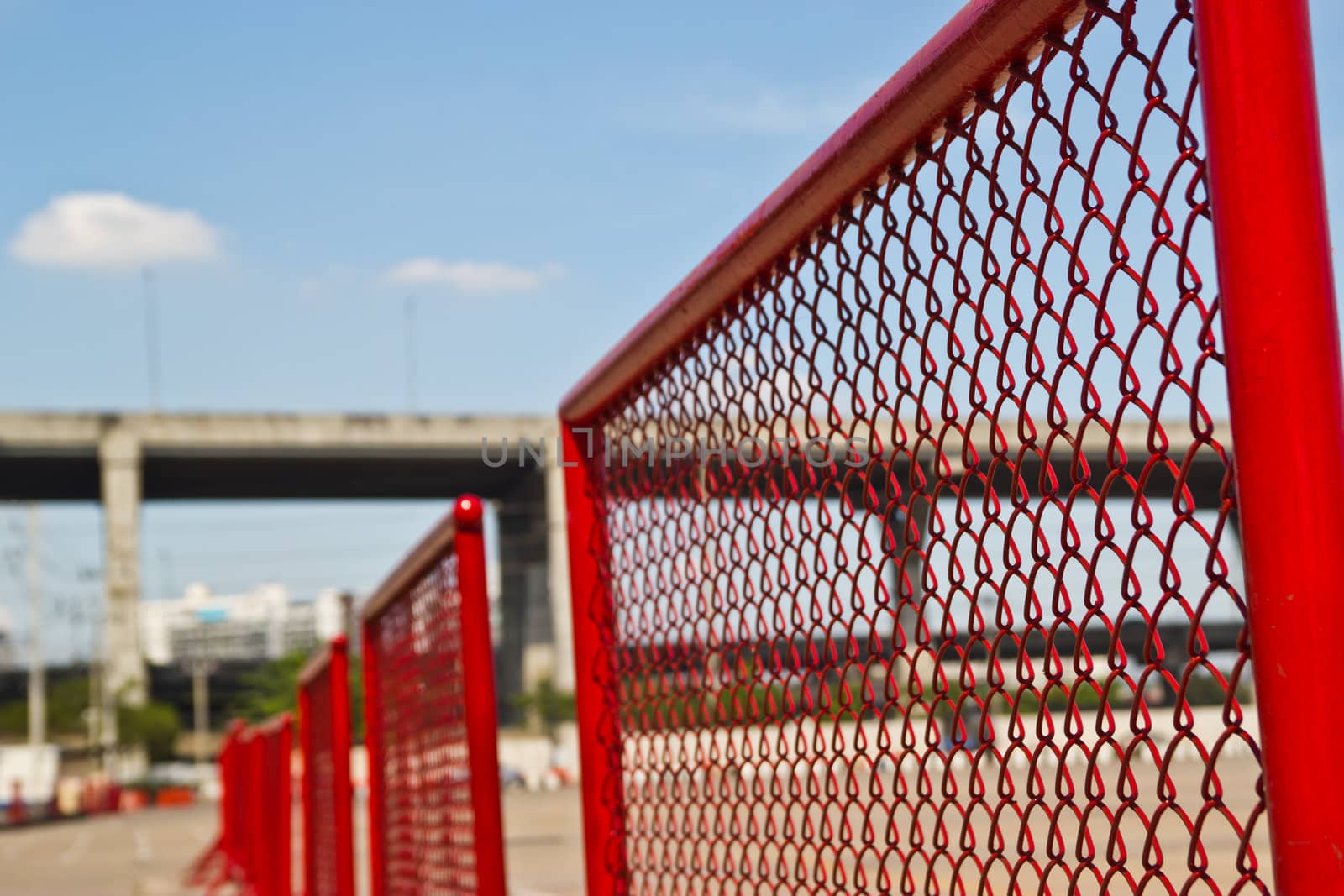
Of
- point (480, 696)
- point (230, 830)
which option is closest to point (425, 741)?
point (480, 696)

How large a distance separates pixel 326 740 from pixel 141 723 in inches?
1834

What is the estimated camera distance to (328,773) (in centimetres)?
678

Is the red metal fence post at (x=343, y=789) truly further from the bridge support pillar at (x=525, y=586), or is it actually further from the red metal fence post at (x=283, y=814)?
the bridge support pillar at (x=525, y=586)

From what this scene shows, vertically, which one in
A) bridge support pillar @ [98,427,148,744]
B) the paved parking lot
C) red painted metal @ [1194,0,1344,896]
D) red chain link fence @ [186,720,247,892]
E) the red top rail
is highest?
bridge support pillar @ [98,427,148,744]

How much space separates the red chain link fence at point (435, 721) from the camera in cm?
329

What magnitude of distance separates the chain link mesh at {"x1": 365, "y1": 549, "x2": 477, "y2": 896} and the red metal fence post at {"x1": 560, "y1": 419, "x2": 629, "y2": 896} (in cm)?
34

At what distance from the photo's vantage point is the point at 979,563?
1643 mm

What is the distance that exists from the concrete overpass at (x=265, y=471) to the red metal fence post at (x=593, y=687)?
41.7 meters

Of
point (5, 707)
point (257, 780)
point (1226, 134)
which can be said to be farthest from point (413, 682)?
point (5, 707)

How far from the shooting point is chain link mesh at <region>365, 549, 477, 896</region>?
3.53 metres

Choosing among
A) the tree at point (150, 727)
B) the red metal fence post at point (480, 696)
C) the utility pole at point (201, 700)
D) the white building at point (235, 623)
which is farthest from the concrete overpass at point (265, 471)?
the white building at point (235, 623)

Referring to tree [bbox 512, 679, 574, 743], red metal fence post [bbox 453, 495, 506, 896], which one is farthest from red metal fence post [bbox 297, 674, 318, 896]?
tree [bbox 512, 679, 574, 743]

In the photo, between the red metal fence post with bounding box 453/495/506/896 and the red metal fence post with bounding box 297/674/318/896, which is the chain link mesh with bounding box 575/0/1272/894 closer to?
the red metal fence post with bounding box 453/495/506/896

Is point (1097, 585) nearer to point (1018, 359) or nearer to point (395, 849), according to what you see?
point (1018, 359)
